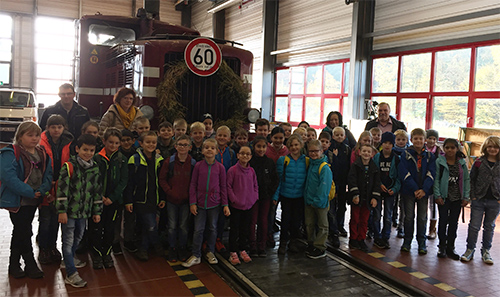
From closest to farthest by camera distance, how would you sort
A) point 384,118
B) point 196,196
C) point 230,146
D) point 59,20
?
1. point 196,196
2. point 230,146
3. point 384,118
4. point 59,20

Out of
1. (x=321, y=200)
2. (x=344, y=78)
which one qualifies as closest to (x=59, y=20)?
(x=344, y=78)

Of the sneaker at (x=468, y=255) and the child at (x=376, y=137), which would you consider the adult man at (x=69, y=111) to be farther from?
the sneaker at (x=468, y=255)

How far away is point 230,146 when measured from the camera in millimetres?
5266

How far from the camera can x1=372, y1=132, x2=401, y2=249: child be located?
515 cm

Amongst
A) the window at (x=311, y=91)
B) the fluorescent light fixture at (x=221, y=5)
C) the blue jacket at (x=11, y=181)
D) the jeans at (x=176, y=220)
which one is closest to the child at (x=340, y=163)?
the jeans at (x=176, y=220)

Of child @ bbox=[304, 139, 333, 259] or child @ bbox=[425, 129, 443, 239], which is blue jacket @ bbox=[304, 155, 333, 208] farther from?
child @ bbox=[425, 129, 443, 239]

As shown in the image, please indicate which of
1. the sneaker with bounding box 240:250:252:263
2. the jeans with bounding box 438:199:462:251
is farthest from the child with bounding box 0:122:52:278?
the jeans with bounding box 438:199:462:251

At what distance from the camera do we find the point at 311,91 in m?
14.1

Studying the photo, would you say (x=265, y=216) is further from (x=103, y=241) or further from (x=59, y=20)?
(x=59, y=20)

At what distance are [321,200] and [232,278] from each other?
4.32 feet

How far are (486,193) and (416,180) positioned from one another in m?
0.75

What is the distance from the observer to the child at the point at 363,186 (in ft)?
16.3

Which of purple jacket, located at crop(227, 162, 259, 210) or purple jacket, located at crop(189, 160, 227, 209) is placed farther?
purple jacket, located at crop(227, 162, 259, 210)

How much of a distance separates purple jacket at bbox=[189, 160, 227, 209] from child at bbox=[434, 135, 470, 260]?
2.54m
